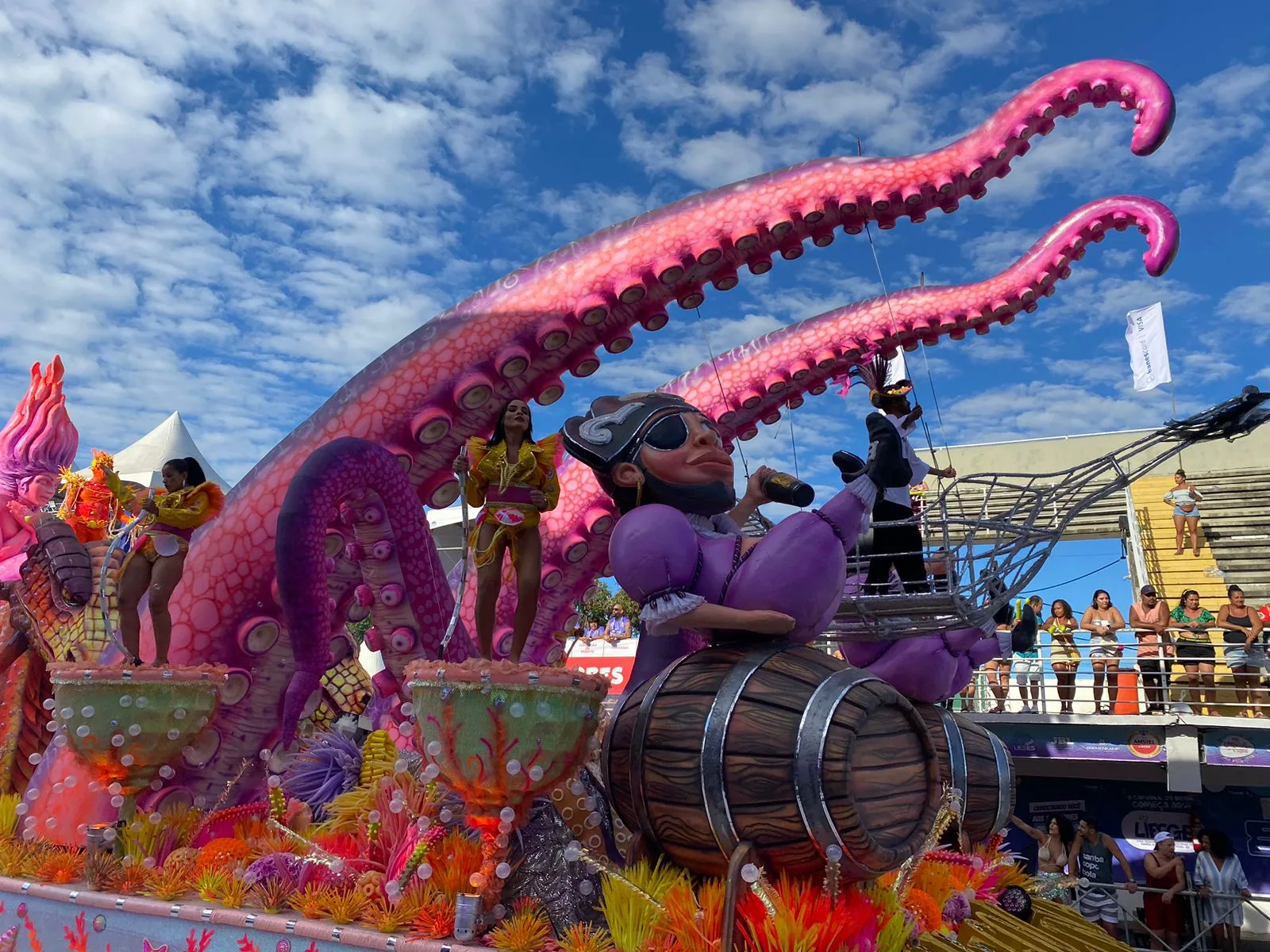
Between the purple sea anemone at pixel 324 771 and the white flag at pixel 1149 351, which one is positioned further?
the white flag at pixel 1149 351

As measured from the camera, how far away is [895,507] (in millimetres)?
3512

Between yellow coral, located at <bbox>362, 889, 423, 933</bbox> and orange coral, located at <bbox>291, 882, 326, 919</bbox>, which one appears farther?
orange coral, located at <bbox>291, 882, 326, 919</bbox>

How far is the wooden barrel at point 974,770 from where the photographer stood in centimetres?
290

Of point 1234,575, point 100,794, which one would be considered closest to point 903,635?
point 100,794

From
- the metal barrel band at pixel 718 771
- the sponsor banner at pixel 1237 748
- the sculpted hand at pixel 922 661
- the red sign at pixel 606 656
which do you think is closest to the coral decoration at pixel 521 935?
the metal barrel band at pixel 718 771

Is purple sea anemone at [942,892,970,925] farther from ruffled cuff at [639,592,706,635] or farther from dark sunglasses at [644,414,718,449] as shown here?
dark sunglasses at [644,414,718,449]

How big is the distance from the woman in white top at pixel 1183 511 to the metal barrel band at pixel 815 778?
495 inches

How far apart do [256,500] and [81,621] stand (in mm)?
1053

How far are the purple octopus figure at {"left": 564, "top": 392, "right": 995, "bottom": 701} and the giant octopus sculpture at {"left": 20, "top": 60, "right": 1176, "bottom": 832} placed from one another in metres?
1.73

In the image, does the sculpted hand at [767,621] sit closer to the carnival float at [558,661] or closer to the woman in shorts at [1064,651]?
the carnival float at [558,661]

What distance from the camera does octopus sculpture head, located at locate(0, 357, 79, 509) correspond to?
5.90 m

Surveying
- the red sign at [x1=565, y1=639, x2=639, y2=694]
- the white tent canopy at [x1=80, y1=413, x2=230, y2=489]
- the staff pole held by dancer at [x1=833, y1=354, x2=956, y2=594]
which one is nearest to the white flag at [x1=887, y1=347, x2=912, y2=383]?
the staff pole held by dancer at [x1=833, y1=354, x2=956, y2=594]

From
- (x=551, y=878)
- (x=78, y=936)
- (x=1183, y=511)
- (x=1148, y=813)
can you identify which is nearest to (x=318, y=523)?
(x=78, y=936)

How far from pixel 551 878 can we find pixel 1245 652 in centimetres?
699
